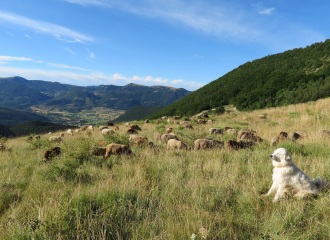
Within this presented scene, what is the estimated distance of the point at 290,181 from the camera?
2.69 metres

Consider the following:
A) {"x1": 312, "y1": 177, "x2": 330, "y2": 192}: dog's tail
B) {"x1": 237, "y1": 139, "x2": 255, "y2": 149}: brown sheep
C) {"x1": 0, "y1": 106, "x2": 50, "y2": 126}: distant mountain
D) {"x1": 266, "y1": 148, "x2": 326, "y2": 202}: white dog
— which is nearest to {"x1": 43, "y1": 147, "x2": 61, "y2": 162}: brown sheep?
{"x1": 266, "y1": 148, "x2": 326, "y2": 202}: white dog

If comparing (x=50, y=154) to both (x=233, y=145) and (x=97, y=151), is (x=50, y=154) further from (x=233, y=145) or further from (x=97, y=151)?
(x=233, y=145)

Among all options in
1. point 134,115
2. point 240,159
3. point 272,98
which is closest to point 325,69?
point 272,98

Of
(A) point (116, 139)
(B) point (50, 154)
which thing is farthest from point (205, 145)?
(B) point (50, 154)

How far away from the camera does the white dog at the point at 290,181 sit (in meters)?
2.62

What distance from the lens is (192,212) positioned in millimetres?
2455

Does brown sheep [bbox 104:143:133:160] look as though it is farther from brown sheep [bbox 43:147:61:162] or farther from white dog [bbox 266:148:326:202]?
white dog [bbox 266:148:326:202]

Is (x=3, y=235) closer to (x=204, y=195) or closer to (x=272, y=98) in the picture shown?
(x=204, y=195)

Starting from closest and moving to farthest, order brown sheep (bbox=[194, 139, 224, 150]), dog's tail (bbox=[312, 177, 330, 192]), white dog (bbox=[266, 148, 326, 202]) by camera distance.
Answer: white dog (bbox=[266, 148, 326, 202]) → dog's tail (bbox=[312, 177, 330, 192]) → brown sheep (bbox=[194, 139, 224, 150])

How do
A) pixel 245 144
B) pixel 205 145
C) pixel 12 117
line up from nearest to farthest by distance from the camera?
pixel 245 144
pixel 205 145
pixel 12 117

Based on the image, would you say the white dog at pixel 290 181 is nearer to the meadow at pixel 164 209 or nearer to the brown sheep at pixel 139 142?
the meadow at pixel 164 209

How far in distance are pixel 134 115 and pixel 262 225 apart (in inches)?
6631

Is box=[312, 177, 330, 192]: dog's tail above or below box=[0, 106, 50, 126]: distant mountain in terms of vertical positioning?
above

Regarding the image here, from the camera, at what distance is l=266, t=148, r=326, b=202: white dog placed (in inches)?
103
